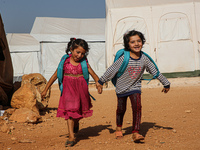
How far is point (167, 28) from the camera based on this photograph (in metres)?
11.6

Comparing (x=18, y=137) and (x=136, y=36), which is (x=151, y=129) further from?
(x=18, y=137)

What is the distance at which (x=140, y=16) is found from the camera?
11.7 metres

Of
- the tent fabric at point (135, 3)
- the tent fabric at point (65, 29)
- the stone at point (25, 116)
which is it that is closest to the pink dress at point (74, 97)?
the stone at point (25, 116)

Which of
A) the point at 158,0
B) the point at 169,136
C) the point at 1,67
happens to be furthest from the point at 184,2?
the point at 169,136

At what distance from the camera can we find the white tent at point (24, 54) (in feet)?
58.2

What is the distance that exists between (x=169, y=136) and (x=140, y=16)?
8769mm

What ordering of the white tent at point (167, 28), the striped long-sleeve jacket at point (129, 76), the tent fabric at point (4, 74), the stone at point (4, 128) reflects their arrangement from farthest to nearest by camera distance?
the white tent at point (167, 28) < the tent fabric at point (4, 74) < the stone at point (4, 128) < the striped long-sleeve jacket at point (129, 76)

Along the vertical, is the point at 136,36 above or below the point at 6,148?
above

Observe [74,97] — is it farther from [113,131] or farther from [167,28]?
[167,28]

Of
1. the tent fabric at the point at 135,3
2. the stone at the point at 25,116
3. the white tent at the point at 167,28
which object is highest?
the tent fabric at the point at 135,3

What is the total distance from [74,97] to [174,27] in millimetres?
8872

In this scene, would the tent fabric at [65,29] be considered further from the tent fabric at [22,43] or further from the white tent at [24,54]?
the white tent at [24,54]

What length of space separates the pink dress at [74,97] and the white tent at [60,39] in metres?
12.1

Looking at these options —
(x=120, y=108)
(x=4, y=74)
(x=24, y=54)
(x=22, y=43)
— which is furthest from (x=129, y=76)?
(x=22, y=43)
